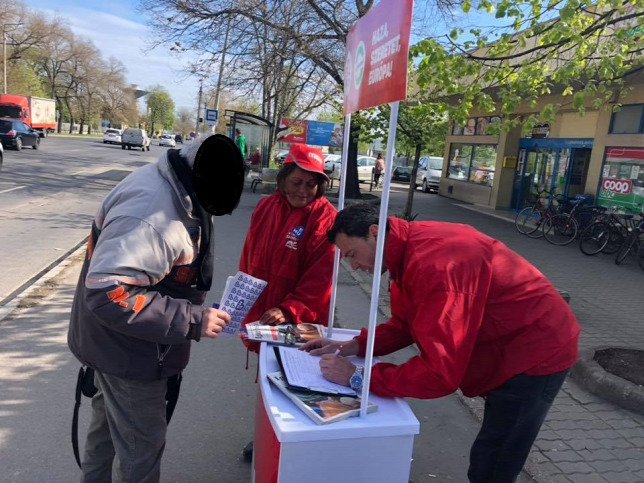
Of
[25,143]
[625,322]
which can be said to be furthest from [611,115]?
[25,143]

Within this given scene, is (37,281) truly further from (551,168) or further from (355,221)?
(551,168)

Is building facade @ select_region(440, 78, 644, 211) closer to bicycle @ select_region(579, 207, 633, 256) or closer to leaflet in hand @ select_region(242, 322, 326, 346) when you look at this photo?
bicycle @ select_region(579, 207, 633, 256)

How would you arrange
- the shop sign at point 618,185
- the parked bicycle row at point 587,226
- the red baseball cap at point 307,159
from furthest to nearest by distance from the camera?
1. the shop sign at point 618,185
2. the parked bicycle row at point 587,226
3. the red baseball cap at point 307,159

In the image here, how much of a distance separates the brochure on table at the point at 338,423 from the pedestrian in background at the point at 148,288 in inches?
13.7

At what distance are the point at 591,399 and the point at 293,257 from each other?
114 inches

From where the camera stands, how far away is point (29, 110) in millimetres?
39375

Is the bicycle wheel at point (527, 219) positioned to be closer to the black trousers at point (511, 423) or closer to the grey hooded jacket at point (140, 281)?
the black trousers at point (511, 423)

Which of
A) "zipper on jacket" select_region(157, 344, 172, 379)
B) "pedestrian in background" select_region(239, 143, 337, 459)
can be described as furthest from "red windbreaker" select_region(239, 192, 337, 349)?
"zipper on jacket" select_region(157, 344, 172, 379)

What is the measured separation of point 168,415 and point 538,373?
1.65 meters

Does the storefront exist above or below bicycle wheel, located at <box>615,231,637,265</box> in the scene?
above

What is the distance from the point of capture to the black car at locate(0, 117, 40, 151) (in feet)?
86.4

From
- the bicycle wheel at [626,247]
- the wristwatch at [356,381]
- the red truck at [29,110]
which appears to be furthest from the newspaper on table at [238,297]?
the red truck at [29,110]

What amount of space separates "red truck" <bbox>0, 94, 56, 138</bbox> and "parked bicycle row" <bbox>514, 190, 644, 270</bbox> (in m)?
37.6

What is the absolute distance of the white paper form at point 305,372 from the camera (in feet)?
6.37
